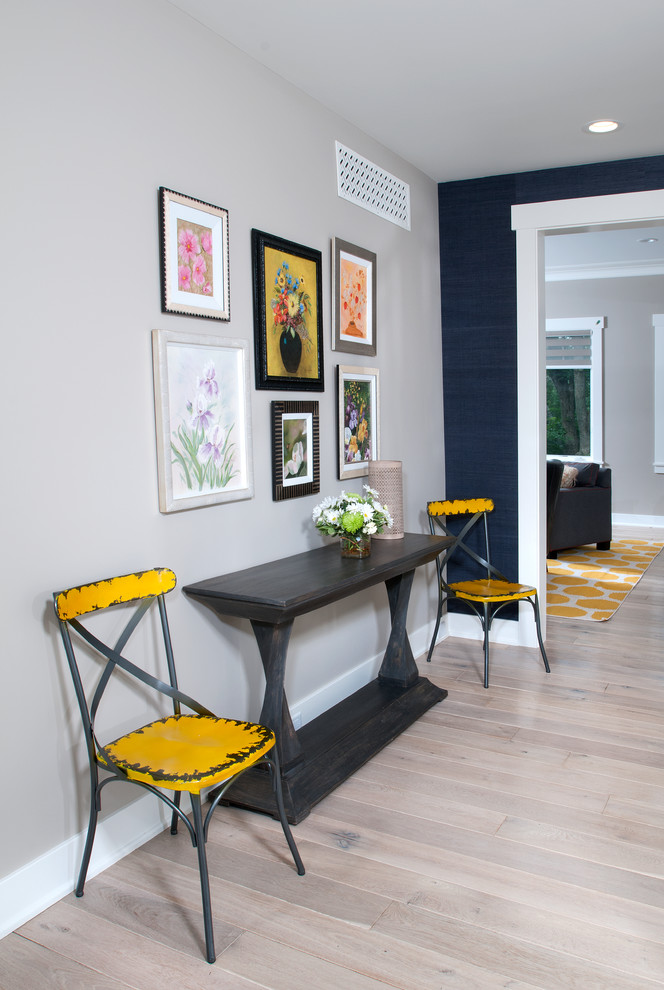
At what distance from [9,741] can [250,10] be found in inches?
87.8

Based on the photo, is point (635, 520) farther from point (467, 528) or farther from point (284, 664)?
point (284, 664)

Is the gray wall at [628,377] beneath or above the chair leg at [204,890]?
A: above

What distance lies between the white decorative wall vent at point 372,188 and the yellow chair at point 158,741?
1.99 metres

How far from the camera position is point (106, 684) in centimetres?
216

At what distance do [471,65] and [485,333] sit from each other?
162 centimetres

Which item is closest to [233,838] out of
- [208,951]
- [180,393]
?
[208,951]

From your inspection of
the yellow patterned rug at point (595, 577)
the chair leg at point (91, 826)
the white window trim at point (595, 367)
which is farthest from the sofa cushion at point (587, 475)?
the chair leg at point (91, 826)

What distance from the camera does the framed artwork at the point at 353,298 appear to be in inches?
130

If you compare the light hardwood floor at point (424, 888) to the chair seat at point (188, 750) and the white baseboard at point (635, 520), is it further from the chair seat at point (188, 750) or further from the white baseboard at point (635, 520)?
the white baseboard at point (635, 520)

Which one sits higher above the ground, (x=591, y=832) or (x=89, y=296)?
(x=89, y=296)

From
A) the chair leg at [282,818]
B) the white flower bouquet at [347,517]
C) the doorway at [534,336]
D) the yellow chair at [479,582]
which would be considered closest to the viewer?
the chair leg at [282,818]

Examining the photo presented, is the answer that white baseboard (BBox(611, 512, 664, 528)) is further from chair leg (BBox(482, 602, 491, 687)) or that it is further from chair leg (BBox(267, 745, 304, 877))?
chair leg (BBox(267, 745, 304, 877))

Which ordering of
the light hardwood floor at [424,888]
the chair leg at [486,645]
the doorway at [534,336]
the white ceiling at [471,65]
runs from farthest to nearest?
the doorway at [534,336]
the chair leg at [486,645]
the white ceiling at [471,65]
the light hardwood floor at [424,888]

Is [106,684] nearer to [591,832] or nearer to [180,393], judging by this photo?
[180,393]
